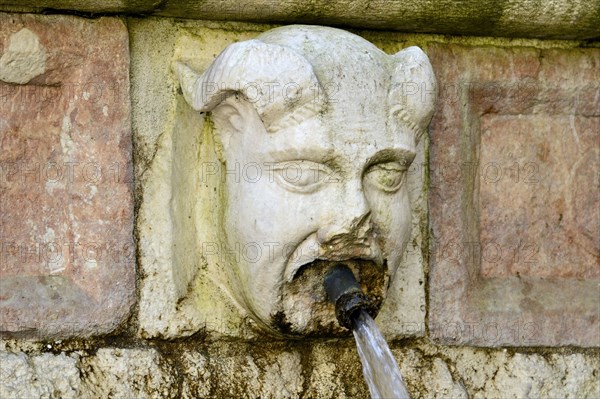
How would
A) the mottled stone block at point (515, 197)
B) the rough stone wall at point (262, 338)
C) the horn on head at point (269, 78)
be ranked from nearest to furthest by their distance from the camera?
1. the horn on head at point (269, 78)
2. the rough stone wall at point (262, 338)
3. the mottled stone block at point (515, 197)

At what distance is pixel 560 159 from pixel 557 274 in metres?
0.23

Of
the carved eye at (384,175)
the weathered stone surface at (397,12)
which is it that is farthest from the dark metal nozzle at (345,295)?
the weathered stone surface at (397,12)

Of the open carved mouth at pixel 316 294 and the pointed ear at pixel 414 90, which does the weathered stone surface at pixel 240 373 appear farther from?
the pointed ear at pixel 414 90

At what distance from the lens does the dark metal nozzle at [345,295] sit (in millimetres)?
2363

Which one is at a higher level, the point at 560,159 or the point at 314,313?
the point at 560,159

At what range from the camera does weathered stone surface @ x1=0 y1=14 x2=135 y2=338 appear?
7.89 feet

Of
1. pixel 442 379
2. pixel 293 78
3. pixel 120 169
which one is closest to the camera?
pixel 293 78

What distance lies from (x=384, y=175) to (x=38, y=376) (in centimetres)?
69

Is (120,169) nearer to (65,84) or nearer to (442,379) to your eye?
(65,84)

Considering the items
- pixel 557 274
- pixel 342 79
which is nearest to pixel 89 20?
pixel 342 79

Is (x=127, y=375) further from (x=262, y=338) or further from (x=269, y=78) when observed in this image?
(x=269, y=78)

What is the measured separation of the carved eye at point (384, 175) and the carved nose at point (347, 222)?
54mm

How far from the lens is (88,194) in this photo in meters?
2.45

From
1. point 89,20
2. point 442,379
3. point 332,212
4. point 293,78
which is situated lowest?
point 442,379
